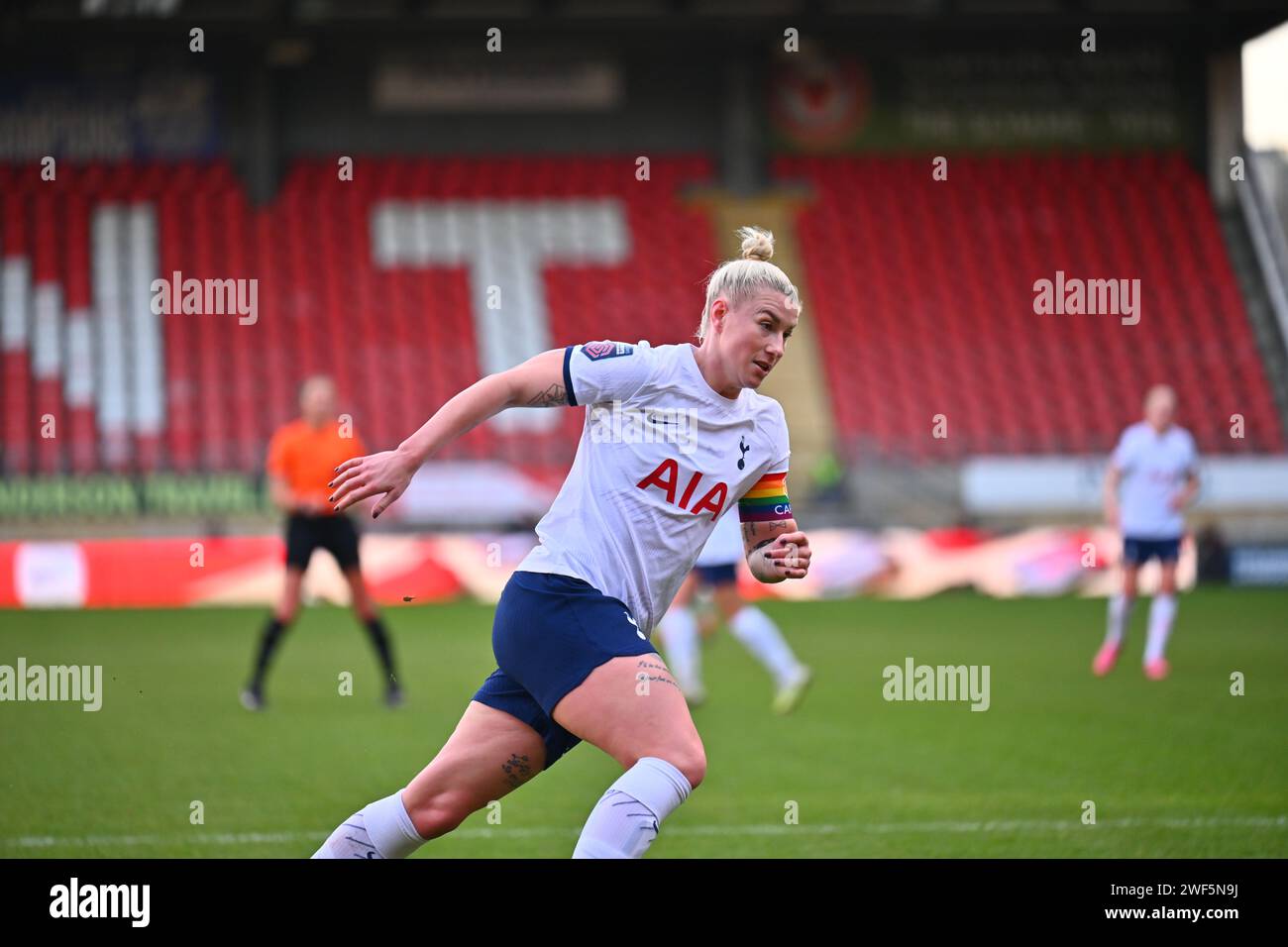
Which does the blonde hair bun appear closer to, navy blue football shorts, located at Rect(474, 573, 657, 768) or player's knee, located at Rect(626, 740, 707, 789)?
Result: navy blue football shorts, located at Rect(474, 573, 657, 768)

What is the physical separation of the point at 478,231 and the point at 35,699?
16.5m

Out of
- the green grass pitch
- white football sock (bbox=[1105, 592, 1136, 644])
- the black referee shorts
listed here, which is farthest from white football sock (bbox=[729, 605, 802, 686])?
white football sock (bbox=[1105, 592, 1136, 644])

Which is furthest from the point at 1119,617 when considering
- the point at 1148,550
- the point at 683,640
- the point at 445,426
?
the point at 445,426

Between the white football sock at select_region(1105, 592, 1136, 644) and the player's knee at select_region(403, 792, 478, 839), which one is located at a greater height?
the white football sock at select_region(1105, 592, 1136, 644)

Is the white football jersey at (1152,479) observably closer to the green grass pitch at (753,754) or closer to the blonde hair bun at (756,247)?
the green grass pitch at (753,754)

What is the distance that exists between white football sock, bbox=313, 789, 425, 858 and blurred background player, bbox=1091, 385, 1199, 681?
985 cm

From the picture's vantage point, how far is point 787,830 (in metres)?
7.52

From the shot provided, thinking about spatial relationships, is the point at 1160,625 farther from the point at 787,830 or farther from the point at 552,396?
the point at 552,396

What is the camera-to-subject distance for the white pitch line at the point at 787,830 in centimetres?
721

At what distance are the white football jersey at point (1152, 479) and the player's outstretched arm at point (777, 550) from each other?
9.26m

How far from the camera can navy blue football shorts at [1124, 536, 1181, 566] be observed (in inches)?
537

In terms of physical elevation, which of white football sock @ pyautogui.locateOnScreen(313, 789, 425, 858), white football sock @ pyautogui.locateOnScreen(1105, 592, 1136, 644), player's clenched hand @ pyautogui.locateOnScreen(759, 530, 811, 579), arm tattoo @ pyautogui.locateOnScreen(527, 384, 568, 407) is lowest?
white football sock @ pyautogui.locateOnScreen(313, 789, 425, 858)
